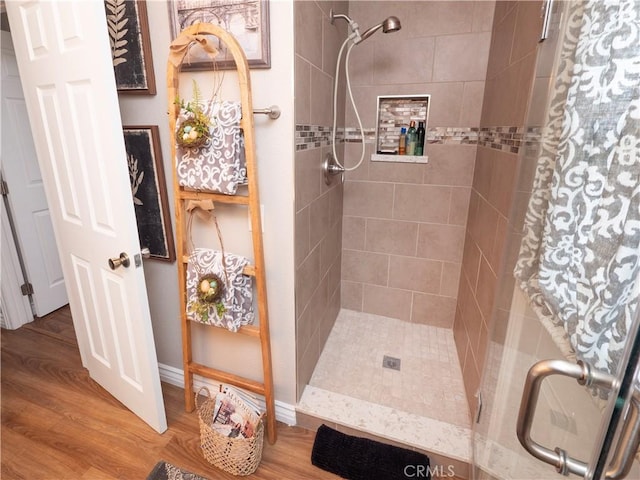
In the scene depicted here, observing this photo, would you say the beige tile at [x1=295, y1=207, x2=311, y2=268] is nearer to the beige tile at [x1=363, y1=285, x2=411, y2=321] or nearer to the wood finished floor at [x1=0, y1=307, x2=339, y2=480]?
the wood finished floor at [x1=0, y1=307, x2=339, y2=480]

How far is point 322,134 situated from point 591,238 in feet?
4.13

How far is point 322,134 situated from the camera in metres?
1.67

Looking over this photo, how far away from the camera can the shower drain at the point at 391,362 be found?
1.98m

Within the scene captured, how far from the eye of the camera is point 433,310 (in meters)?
2.39

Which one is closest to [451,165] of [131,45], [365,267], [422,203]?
[422,203]

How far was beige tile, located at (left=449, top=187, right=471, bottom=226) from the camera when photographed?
2.11 meters

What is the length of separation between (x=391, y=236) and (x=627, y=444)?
1853 millimetres

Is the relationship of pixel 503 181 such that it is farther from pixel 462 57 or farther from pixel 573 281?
pixel 462 57

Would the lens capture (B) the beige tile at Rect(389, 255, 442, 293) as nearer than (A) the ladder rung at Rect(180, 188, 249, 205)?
No

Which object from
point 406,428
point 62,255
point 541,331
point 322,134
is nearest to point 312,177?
point 322,134

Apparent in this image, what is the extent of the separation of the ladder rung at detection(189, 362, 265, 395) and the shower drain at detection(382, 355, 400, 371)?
32.7 inches

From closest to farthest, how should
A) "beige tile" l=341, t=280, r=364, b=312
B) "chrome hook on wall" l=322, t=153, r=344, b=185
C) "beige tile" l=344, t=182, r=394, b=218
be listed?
"chrome hook on wall" l=322, t=153, r=344, b=185, "beige tile" l=344, t=182, r=394, b=218, "beige tile" l=341, t=280, r=364, b=312

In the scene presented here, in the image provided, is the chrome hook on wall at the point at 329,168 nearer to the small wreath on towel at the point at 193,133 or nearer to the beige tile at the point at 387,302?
the small wreath on towel at the point at 193,133

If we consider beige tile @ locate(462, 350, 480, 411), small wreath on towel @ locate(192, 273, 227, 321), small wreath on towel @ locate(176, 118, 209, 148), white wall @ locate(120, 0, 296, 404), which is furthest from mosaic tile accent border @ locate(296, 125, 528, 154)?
beige tile @ locate(462, 350, 480, 411)
